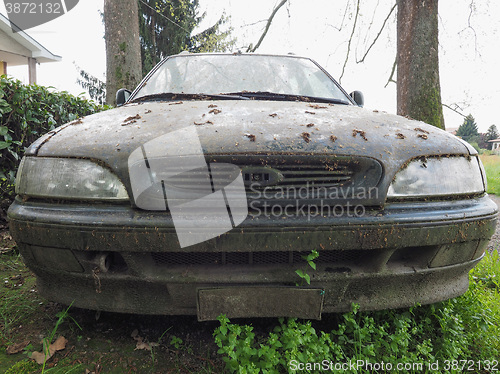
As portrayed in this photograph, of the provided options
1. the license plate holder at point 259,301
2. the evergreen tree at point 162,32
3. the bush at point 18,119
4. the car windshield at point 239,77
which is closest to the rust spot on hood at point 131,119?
the car windshield at point 239,77

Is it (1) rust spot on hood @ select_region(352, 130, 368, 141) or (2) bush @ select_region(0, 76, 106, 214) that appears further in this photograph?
(2) bush @ select_region(0, 76, 106, 214)

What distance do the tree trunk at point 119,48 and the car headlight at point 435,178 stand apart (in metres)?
5.10

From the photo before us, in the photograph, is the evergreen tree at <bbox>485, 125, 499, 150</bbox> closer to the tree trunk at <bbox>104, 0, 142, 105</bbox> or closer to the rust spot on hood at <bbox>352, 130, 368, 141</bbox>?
the tree trunk at <bbox>104, 0, 142, 105</bbox>

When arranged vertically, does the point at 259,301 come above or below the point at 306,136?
below

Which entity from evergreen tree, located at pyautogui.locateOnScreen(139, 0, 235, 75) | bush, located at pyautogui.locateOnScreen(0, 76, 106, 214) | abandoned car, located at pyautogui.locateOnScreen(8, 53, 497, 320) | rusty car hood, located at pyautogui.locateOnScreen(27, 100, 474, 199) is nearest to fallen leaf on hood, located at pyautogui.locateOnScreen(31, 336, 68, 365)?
abandoned car, located at pyautogui.locateOnScreen(8, 53, 497, 320)

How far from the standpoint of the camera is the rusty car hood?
133 cm

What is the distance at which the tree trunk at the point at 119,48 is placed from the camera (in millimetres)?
5391

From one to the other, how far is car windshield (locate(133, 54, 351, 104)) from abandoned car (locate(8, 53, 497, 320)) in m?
0.87

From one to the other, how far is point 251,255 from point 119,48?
5.36 meters

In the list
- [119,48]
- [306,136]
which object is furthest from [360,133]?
[119,48]

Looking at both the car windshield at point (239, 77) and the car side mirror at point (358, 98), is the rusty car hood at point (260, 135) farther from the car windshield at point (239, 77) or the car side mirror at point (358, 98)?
the car side mirror at point (358, 98)

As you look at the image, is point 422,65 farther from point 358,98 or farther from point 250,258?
point 250,258

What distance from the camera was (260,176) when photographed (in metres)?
1.30

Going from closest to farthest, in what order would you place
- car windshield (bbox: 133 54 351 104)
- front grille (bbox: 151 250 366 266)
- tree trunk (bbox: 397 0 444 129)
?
front grille (bbox: 151 250 366 266) → car windshield (bbox: 133 54 351 104) → tree trunk (bbox: 397 0 444 129)
